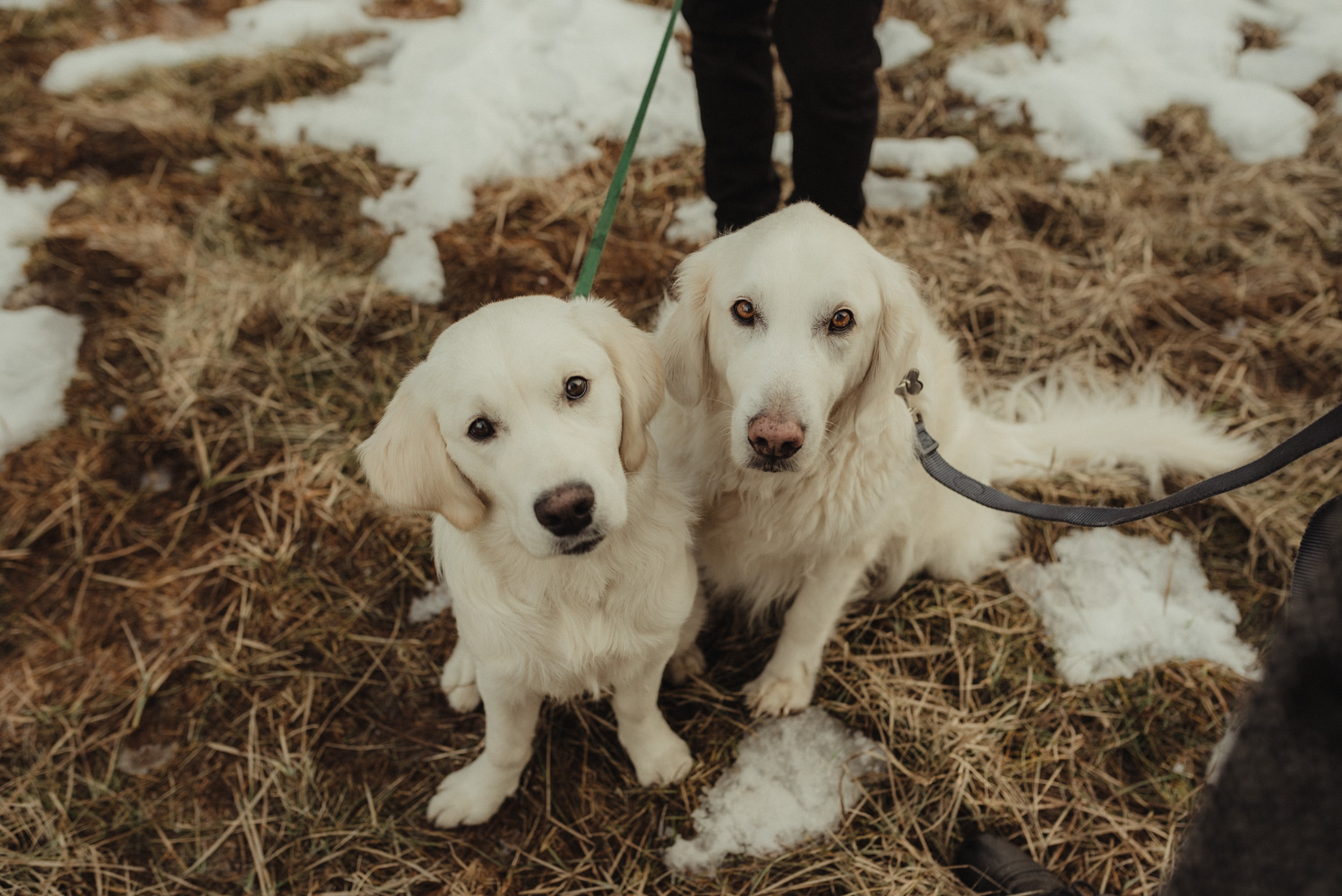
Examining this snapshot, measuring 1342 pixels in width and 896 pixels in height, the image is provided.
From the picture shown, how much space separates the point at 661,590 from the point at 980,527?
1.29 metres

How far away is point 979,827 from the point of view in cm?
209

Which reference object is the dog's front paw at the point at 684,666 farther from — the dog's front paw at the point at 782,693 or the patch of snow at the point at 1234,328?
the patch of snow at the point at 1234,328

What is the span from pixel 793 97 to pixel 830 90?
0.17m

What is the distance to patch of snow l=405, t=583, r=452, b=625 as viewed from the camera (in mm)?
2514

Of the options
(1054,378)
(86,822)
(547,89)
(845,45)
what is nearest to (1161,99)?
(1054,378)

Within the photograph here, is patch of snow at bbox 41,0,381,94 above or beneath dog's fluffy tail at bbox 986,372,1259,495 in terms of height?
A: above

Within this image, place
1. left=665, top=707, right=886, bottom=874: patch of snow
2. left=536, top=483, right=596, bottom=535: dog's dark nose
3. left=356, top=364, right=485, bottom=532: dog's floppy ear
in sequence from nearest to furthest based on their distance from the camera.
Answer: left=536, top=483, right=596, bottom=535: dog's dark nose
left=356, top=364, right=485, bottom=532: dog's floppy ear
left=665, top=707, right=886, bottom=874: patch of snow

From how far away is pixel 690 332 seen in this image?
1.84m

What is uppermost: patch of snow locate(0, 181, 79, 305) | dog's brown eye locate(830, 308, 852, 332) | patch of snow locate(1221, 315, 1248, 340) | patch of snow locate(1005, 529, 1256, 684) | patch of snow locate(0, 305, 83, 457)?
dog's brown eye locate(830, 308, 852, 332)

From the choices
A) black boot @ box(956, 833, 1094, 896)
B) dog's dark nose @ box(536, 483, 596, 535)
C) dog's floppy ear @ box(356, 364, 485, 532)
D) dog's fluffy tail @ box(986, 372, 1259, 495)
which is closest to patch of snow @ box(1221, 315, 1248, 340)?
dog's fluffy tail @ box(986, 372, 1259, 495)

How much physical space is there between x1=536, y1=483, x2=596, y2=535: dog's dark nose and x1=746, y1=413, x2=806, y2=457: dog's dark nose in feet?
1.26

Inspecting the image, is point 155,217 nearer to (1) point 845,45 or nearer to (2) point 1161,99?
(1) point 845,45

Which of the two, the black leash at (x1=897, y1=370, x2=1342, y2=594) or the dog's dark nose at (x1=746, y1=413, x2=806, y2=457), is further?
the dog's dark nose at (x1=746, y1=413, x2=806, y2=457)

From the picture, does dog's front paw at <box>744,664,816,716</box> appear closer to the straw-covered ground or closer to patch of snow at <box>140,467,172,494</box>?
the straw-covered ground
